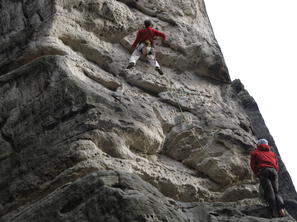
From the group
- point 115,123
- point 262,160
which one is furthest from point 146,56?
point 262,160

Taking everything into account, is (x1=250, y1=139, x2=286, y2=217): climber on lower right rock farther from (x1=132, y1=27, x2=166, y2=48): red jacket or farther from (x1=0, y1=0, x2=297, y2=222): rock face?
(x1=132, y1=27, x2=166, y2=48): red jacket

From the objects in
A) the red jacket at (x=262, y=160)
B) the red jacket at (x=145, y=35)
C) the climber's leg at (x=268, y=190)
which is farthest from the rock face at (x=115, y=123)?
the red jacket at (x=262, y=160)

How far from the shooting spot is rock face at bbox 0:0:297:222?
26.3 ft

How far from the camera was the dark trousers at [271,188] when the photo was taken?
922cm

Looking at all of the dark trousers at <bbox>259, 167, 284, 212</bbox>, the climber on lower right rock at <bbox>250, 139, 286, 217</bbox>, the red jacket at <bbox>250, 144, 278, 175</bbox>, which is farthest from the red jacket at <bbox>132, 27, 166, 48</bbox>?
the dark trousers at <bbox>259, 167, 284, 212</bbox>

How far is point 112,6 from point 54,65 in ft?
10.1

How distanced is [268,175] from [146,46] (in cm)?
414

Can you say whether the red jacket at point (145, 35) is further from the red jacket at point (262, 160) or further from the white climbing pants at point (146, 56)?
the red jacket at point (262, 160)

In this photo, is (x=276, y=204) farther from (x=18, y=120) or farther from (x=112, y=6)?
(x=112, y=6)

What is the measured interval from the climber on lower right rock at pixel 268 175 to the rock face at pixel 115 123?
223 mm

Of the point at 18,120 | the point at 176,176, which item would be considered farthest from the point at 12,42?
the point at 176,176

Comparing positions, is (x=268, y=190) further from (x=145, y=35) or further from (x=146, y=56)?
(x=145, y=35)

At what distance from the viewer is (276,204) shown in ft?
30.3

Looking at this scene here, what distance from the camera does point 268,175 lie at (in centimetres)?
962
